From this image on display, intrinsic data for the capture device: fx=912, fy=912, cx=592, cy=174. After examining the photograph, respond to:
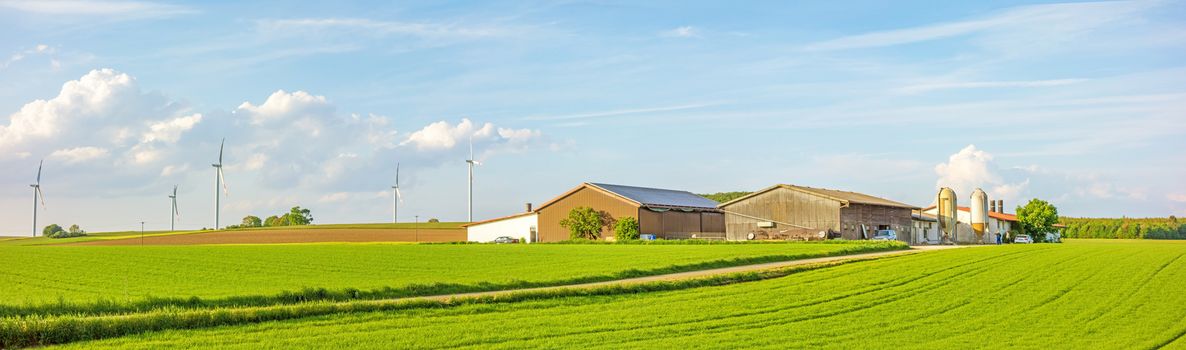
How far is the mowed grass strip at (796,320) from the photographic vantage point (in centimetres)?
1950

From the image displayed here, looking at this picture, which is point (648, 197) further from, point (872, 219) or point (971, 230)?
point (971, 230)

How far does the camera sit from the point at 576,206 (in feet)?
276

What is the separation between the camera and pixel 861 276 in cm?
3472

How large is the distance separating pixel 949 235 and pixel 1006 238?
11901 millimetres

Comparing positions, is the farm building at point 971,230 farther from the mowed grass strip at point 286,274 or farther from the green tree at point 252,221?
the green tree at point 252,221

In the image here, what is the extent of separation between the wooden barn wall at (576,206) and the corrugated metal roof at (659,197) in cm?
99

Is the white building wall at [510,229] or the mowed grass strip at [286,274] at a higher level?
the white building wall at [510,229]

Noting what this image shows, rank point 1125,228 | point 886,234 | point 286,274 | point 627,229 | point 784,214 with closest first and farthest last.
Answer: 1. point 286,274
2. point 886,234
3. point 627,229
4. point 784,214
5. point 1125,228

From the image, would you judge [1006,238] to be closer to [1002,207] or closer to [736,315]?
[1002,207]

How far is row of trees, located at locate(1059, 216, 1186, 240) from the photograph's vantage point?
445ft

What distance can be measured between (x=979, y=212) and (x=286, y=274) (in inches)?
2954

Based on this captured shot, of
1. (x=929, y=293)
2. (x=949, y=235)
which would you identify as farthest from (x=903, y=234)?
(x=929, y=293)

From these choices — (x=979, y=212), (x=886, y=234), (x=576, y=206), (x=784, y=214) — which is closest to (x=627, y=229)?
(x=576, y=206)

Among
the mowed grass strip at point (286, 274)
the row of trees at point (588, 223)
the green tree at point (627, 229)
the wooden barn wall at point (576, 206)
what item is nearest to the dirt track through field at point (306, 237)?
the wooden barn wall at point (576, 206)
